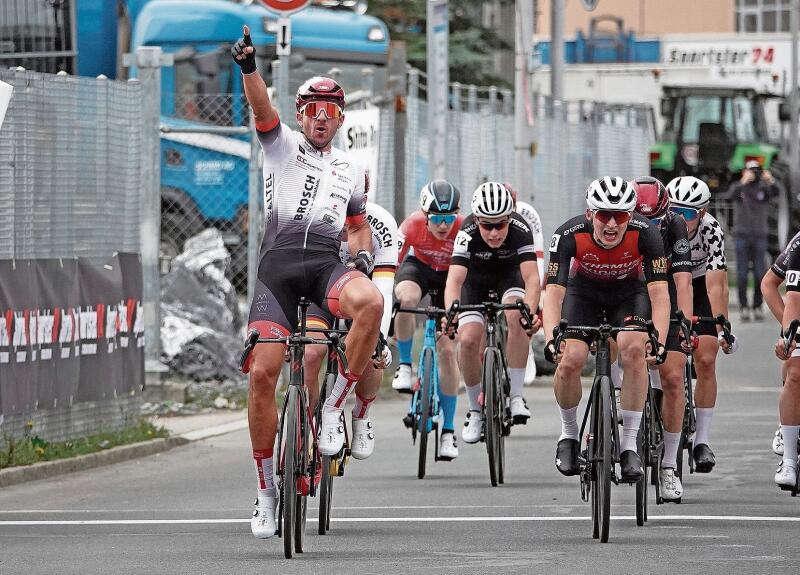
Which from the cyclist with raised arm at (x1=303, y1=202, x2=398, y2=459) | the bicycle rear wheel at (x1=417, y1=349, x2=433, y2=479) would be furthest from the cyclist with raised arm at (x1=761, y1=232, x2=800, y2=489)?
the bicycle rear wheel at (x1=417, y1=349, x2=433, y2=479)

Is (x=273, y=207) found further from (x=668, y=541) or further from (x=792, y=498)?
(x=792, y=498)

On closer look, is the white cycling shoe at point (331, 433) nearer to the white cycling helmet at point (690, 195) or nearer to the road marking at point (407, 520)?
the road marking at point (407, 520)

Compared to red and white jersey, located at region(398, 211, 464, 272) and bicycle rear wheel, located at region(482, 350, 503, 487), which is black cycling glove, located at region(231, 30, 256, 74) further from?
red and white jersey, located at region(398, 211, 464, 272)

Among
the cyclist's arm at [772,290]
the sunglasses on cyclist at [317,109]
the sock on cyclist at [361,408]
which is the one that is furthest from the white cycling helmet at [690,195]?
the sunglasses on cyclist at [317,109]

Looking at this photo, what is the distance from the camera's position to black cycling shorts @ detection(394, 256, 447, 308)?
14842mm

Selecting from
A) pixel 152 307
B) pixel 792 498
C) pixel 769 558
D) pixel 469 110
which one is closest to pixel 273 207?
pixel 769 558

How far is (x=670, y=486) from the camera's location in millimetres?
11625

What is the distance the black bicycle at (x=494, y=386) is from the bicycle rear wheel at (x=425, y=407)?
0.37m

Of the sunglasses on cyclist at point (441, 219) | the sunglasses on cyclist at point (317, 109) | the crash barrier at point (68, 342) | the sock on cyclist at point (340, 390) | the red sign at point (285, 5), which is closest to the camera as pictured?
the sock on cyclist at point (340, 390)

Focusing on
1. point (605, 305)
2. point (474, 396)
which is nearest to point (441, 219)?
point (474, 396)

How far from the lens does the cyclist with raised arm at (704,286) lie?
12641 mm

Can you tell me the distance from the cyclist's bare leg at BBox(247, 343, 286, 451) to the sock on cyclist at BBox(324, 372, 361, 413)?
41 centimetres

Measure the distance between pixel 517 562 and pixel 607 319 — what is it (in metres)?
2.38

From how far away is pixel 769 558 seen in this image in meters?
9.26
